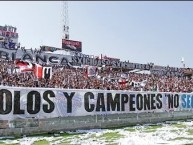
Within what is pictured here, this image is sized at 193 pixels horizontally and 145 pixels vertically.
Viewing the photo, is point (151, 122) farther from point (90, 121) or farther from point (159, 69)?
point (159, 69)

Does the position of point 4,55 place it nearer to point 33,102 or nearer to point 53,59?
point 53,59

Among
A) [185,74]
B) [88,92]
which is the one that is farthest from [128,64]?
[88,92]

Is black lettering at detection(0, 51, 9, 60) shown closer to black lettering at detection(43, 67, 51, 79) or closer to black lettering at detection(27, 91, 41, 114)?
black lettering at detection(43, 67, 51, 79)

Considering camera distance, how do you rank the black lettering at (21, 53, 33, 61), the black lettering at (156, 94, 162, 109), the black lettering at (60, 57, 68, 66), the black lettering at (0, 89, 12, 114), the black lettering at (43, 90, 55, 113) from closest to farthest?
the black lettering at (0, 89, 12, 114)
the black lettering at (43, 90, 55, 113)
the black lettering at (156, 94, 162, 109)
the black lettering at (21, 53, 33, 61)
the black lettering at (60, 57, 68, 66)

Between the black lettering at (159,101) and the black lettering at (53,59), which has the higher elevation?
the black lettering at (53,59)

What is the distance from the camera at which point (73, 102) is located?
21.7 m

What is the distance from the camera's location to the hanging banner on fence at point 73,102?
1883 centimetres

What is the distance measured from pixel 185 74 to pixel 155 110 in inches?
1660

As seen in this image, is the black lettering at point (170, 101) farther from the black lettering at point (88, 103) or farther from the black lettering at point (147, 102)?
the black lettering at point (88, 103)

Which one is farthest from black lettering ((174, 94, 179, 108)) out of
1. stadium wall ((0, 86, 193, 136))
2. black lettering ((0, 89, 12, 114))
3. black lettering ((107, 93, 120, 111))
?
black lettering ((0, 89, 12, 114))

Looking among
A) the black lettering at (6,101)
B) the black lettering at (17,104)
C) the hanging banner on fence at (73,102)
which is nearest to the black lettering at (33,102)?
the hanging banner on fence at (73,102)

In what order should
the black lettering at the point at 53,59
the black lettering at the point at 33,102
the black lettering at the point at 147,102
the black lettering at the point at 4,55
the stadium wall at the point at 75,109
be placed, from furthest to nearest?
the black lettering at the point at 53,59 < the black lettering at the point at 4,55 < the black lettering at the point at 147,102 < the black lettering at the point at 33,102 < the stadium wall at the point at 75,109

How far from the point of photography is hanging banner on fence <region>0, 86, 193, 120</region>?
18.8m

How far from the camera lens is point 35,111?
1972cm
